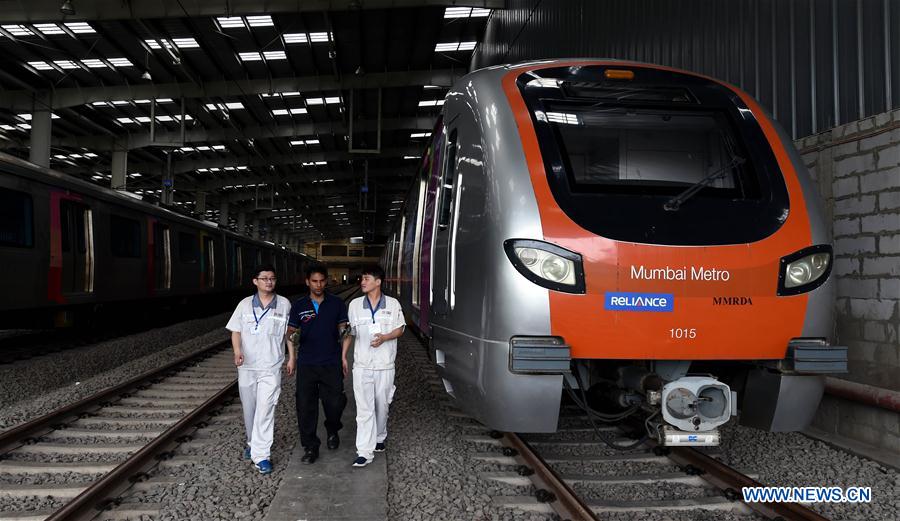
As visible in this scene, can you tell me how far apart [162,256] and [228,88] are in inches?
322

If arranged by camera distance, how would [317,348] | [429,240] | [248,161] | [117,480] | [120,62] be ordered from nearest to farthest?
[117,480] → [317,348] → [429,240] → [120,62] → [248,161]

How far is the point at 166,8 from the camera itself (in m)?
13.9

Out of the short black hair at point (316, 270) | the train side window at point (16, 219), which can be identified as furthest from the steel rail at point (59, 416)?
the short black hair at point (316, 270)

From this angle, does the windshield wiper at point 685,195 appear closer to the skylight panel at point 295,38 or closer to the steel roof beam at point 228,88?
the skylight panel at point 295,38

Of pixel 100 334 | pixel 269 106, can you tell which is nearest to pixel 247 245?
pixel 269 106

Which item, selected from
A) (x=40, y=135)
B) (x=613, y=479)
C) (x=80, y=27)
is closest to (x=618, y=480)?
(x=613, y=479)

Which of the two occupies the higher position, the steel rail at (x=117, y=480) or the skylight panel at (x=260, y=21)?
the skylight panel at (x=260, y=21)

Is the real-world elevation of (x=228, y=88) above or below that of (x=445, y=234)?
above

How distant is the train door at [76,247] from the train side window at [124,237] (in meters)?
0.88

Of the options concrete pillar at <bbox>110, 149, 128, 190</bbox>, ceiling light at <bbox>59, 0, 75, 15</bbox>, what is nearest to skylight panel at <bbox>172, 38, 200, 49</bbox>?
ceiling light at <bbox>59, 0, 75, 15</bbox>

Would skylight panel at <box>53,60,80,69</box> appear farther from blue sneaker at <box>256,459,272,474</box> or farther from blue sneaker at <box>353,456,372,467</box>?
blue sneaker at <box>353,456,372,467</box>

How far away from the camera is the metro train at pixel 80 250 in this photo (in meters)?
7.99

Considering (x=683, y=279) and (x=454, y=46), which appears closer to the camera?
(x=683, y=279)

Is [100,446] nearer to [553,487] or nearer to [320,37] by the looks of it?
[553,487]
